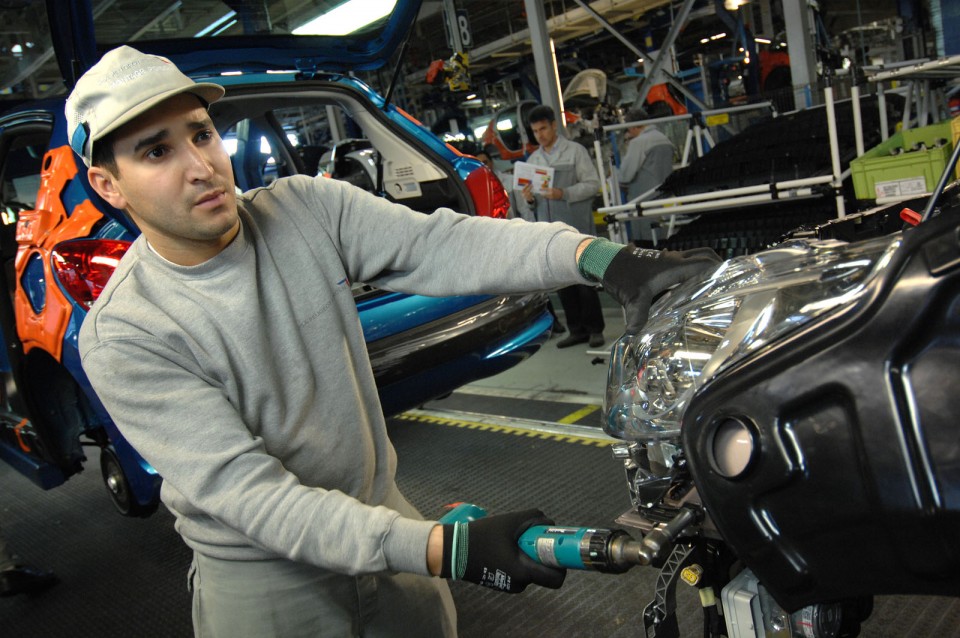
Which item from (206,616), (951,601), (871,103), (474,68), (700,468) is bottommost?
(951,601)

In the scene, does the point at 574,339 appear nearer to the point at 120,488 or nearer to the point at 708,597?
the point at 120,488

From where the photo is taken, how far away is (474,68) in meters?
18.6

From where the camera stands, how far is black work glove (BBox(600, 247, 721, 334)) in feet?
4.16

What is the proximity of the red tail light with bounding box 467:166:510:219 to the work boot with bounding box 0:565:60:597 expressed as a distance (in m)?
2.39

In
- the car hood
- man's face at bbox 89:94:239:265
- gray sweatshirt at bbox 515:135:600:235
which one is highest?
the car hood

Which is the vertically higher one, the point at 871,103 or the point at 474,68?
the point at 474,68

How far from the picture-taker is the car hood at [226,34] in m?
2.56

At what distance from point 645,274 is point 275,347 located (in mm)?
717

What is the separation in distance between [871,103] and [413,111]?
1308cm

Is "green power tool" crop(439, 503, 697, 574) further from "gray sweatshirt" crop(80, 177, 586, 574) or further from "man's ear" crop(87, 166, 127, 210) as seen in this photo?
"man's ear" crop(87, 166, 127, 210)

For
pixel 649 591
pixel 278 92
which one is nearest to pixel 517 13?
pixel 278 92

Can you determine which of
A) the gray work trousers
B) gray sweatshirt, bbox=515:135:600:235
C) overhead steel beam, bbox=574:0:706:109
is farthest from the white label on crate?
overhead steel beam, bbox=574:0:706:109

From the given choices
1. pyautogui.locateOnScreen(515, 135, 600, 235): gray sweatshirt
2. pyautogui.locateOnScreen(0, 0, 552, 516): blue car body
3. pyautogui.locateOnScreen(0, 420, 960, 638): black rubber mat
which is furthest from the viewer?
pyautogui.locateOnScreen(515, 135, 600, 235): gray sweatshirt

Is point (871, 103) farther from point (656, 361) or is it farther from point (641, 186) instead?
point (656, 361)
